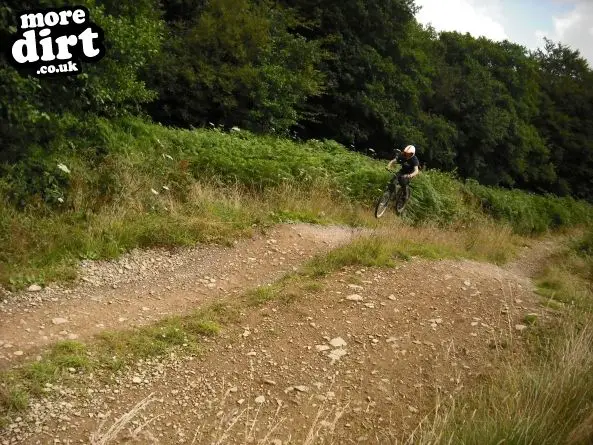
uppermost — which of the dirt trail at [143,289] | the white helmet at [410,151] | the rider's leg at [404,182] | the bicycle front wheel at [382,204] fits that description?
the white helmet at [410,151]

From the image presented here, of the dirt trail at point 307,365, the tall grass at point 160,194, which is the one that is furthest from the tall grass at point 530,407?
the tall grass at point 160,194

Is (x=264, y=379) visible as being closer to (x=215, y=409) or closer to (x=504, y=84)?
(x=215, y=409)

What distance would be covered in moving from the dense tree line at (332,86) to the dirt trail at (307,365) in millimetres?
3909

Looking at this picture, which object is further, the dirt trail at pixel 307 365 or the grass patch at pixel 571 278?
the grass patch at pixel 571 278

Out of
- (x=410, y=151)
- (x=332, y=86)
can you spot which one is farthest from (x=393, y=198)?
(x=332, y=86)

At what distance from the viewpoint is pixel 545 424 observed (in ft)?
9.87

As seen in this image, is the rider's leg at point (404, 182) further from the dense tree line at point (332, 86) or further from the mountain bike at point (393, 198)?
the dense tree line at point (332, 86)

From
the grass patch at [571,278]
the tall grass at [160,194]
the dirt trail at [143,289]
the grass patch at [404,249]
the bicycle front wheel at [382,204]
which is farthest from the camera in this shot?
the bicycle front wheel at [382,204]

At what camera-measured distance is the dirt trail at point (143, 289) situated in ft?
14.6

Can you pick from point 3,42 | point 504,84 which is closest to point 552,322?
point 3,42

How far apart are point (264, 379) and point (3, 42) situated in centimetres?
573

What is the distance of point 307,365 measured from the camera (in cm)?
433

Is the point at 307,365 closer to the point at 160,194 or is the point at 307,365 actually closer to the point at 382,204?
the point at 160,194

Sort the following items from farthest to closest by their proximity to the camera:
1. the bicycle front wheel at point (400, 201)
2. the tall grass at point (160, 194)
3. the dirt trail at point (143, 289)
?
the bicycle front wheel at point (400, 201), the tall grass at point (160, 194), the dirt trail at point (143, 289)
